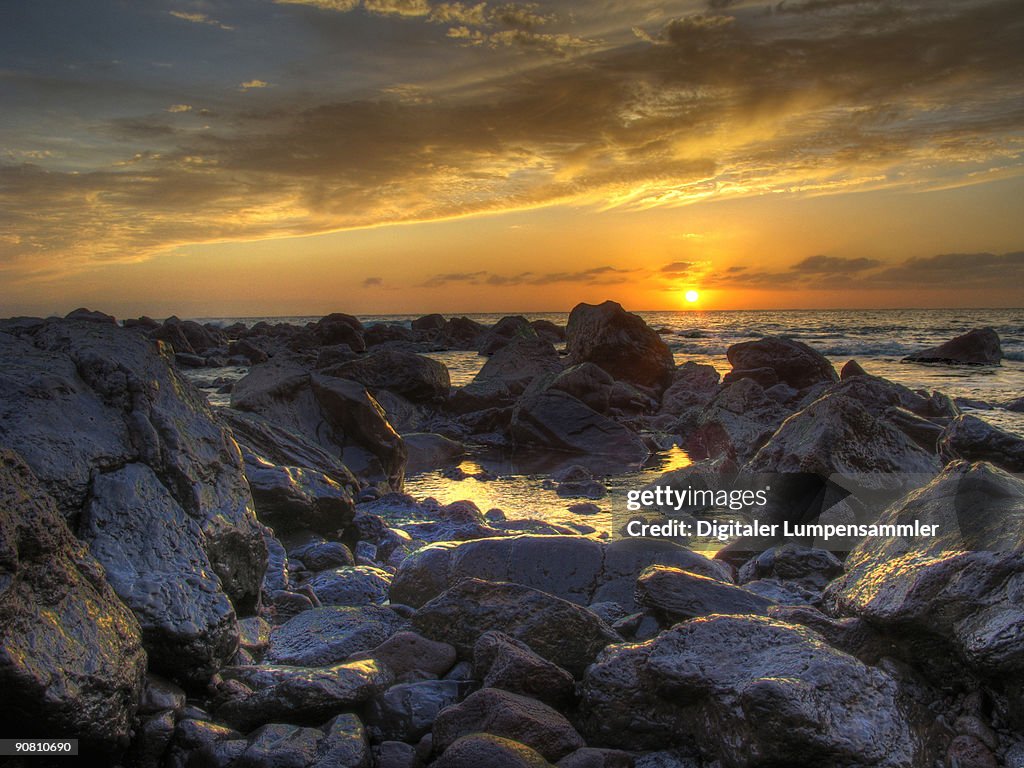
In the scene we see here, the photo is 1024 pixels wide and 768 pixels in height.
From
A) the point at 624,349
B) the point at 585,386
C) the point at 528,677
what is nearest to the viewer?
the point at 528,677

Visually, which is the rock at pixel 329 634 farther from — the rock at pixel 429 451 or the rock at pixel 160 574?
the rock at pixel 429 451

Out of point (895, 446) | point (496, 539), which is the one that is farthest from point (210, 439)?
point (895, 446)

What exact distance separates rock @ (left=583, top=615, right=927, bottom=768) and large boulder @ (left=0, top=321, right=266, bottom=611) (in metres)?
2.23

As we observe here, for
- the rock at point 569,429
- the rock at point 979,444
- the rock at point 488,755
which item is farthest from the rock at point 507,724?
the rock at point 569,429

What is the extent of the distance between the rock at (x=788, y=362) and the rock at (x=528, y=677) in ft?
51.9

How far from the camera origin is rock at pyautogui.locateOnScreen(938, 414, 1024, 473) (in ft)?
24.6

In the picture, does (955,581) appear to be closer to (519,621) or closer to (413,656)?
(519,621)

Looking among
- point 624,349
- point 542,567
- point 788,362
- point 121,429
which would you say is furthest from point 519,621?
point 624,349

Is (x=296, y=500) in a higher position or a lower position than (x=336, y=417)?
lower

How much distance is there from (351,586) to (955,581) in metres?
4.09

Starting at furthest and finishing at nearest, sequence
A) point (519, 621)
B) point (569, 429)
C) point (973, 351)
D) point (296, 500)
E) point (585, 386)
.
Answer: point (973, 351)
point (585, 386)
point (569, 429)
point (296, 500)
point (519, 621)

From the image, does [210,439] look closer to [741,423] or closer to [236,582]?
[236,582]

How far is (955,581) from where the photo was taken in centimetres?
379

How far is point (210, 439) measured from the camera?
15.7ft
